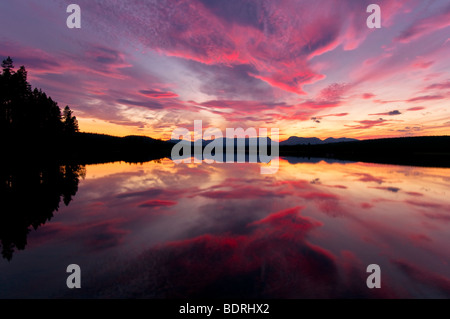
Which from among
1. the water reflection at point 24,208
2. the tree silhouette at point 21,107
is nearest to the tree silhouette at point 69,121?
the tree silhouette at point 21,107

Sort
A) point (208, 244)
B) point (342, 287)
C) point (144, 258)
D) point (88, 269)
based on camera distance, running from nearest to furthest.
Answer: point (342, 287)
point (88, 269)
point (144, 258)
point (208, 244)

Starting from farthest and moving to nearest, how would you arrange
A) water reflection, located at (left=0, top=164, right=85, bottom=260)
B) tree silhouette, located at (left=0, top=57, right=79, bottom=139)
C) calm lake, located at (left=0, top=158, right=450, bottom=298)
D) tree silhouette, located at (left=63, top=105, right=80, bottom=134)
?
tree silhouette, located at (left=63, top=105, right=80, bottom=134) < tree silhouette, located at (left=0, top=57, right=79, bottom=139) < water reflection, located at (left=0, top=164, right=85, bottom=260) < calm lake, located at (left=0, top=158, right=450, bottom=298)

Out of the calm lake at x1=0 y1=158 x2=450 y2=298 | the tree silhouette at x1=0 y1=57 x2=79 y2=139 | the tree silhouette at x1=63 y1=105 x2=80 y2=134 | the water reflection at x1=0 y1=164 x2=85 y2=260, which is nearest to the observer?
the calm lake at x1=0 y1=158 x2=450 y2=298

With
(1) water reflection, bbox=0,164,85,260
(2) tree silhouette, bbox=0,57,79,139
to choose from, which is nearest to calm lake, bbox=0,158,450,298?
(1) water reflection, bbox=0,164,85,260

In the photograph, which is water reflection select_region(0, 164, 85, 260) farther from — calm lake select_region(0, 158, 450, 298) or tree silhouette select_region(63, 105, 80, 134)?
tree silhouette select_region(63, 105, 80, 134)

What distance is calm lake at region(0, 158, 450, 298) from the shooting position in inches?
230

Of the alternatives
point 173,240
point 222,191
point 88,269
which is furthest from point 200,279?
point 222,191

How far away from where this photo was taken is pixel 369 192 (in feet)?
62.2

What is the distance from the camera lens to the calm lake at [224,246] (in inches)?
230

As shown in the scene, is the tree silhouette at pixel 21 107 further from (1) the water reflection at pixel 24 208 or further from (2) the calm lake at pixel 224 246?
(2) the calm lake at pixel 224 246

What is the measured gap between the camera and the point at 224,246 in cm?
841

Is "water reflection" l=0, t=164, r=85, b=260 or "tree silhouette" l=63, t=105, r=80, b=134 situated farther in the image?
"tree silhouette" l=63, t=105, r=80, b=134

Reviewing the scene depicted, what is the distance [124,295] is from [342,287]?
6.39 metres
